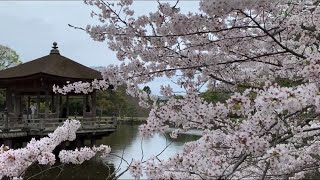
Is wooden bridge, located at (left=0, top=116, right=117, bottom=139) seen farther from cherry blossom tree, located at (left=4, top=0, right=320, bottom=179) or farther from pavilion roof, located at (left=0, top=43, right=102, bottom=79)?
cherry blossom tree, located at (left=4, top=0, right=320, bottom=179)

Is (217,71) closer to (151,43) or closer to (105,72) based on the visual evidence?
(151,43)

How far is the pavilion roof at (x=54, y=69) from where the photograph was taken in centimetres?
1497

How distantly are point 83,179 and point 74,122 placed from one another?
8.05 m

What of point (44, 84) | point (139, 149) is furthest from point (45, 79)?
point (139, 149)

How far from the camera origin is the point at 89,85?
412 centimetres

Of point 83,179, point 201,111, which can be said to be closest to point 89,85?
point 201,111

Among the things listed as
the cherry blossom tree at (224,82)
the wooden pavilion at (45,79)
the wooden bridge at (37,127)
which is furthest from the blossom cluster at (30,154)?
the wooden pavilion at (45,79)

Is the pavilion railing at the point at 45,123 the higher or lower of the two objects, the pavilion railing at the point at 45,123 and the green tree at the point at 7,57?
the lower

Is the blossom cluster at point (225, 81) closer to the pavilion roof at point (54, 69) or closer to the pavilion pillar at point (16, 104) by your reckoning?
the pavilion roof at point (54, 69)

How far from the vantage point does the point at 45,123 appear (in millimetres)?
14258

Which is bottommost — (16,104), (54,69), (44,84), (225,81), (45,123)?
(45,123)

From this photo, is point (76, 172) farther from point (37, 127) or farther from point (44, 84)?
point (44, 84)

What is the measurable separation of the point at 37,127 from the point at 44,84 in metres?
1.61

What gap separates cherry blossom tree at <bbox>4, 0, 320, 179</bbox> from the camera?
6.38ft
